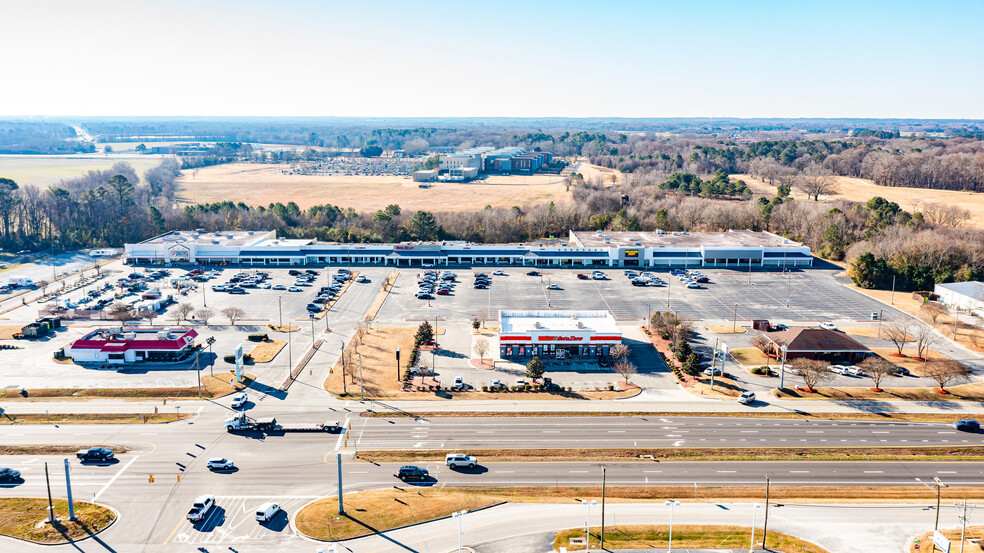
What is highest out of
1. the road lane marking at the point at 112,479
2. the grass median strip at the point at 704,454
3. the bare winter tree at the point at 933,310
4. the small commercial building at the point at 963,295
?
the small commercial building at the point at 963,295

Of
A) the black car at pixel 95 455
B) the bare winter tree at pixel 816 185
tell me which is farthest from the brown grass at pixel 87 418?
the bare winter tree at pixel 816 185

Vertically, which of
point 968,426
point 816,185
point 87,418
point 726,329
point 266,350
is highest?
point 816,185

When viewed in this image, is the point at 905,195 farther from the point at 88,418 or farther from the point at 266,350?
the point at 88,418

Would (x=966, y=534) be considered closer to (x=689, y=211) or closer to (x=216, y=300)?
(x=216, y=300)

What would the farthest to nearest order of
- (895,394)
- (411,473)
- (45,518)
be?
(895,394), (411,473), (45,518)

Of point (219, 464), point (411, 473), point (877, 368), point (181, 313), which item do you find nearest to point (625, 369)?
point (877, 368)

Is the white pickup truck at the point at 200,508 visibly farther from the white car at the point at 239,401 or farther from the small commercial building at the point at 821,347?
the small commercial building at the point at 821,347

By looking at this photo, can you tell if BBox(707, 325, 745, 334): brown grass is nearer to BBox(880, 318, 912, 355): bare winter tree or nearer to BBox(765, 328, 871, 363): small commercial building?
BBox(765, 328, 871, 363): small commercial building
